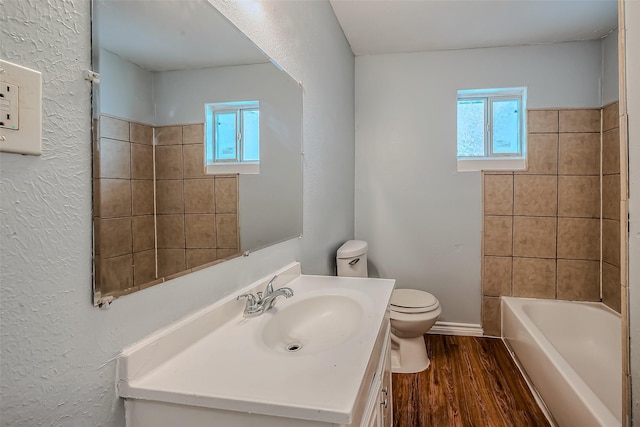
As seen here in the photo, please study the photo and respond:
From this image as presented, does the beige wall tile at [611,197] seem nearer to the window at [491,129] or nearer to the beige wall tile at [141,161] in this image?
the window at [491,129]

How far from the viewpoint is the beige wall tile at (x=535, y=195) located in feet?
8.96

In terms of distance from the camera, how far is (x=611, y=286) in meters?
2.51

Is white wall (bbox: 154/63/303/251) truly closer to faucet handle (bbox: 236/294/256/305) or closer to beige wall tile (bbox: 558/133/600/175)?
faucet handle (bbox: 236/294/256/305)

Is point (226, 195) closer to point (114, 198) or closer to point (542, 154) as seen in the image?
point (114, 198)

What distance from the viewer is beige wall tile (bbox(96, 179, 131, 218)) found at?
67cm

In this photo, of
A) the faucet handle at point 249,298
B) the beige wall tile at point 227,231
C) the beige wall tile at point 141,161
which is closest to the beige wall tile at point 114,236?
the beige wall tile at point 141,161

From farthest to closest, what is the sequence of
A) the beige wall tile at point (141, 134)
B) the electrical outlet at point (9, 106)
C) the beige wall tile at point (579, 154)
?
the beige wall tile at point (579, 154) < the beige wall tile at point (141, 134) < the electrical outlet at point (9, 106)

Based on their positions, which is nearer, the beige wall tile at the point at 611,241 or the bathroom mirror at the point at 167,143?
the bathroom mirror at the point at 167,143

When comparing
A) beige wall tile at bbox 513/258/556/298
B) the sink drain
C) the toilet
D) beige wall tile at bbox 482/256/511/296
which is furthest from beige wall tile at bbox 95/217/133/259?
beige wall tile at bbox 513/258/556/298

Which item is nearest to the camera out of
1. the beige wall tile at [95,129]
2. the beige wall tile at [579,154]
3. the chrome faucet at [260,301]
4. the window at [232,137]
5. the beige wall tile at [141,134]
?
the beige wall tile at [95,129]

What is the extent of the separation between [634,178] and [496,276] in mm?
2064

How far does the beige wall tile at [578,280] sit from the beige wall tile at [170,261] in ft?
9.56

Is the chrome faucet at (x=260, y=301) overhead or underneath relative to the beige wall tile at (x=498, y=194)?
underneath

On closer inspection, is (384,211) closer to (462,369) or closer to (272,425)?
(462,369)
